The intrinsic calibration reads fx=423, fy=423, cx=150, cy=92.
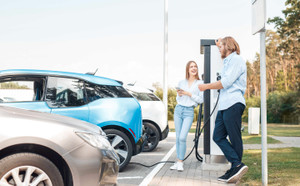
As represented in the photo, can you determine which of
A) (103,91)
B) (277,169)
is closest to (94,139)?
(103,91)

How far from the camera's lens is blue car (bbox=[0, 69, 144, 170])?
6504 millimetres

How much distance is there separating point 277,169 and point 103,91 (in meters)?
3.37

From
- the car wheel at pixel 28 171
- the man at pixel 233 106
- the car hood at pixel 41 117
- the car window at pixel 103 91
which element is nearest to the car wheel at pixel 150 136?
the car window at pixel 103 91

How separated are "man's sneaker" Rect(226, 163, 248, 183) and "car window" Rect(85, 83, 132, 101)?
2.33 meters

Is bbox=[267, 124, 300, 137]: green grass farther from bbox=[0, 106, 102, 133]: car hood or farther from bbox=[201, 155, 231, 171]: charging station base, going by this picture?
bbox=[0, 106, 102, 133]: car hood

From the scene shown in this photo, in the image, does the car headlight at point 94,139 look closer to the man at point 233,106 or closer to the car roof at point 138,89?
the man at point 233,106

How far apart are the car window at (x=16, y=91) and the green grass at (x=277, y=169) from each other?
11.6 ft

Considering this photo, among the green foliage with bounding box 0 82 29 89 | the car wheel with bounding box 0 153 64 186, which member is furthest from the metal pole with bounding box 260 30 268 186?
the green foliage with bounding box 0 82 29 89

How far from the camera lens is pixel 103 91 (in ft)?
23.2

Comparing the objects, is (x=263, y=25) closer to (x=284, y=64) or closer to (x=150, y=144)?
(x=150, y=144)

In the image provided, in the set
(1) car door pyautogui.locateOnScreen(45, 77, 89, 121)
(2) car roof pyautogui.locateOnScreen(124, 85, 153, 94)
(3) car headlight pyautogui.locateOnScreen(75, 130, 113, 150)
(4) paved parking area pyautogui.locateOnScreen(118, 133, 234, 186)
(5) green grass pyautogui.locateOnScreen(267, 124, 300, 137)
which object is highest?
(2) car roof pyautogui.locateOnScreen(124, 85, 153, 94)

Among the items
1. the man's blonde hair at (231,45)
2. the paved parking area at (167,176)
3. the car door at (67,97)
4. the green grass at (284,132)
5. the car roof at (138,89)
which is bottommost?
the green grass at (284,132)

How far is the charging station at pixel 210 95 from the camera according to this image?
7.41m

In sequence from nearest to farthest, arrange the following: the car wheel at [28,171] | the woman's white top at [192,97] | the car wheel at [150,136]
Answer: the car wheel at [28,171] → the woman's white top at [192,97] → the car wheel at [150,136]
